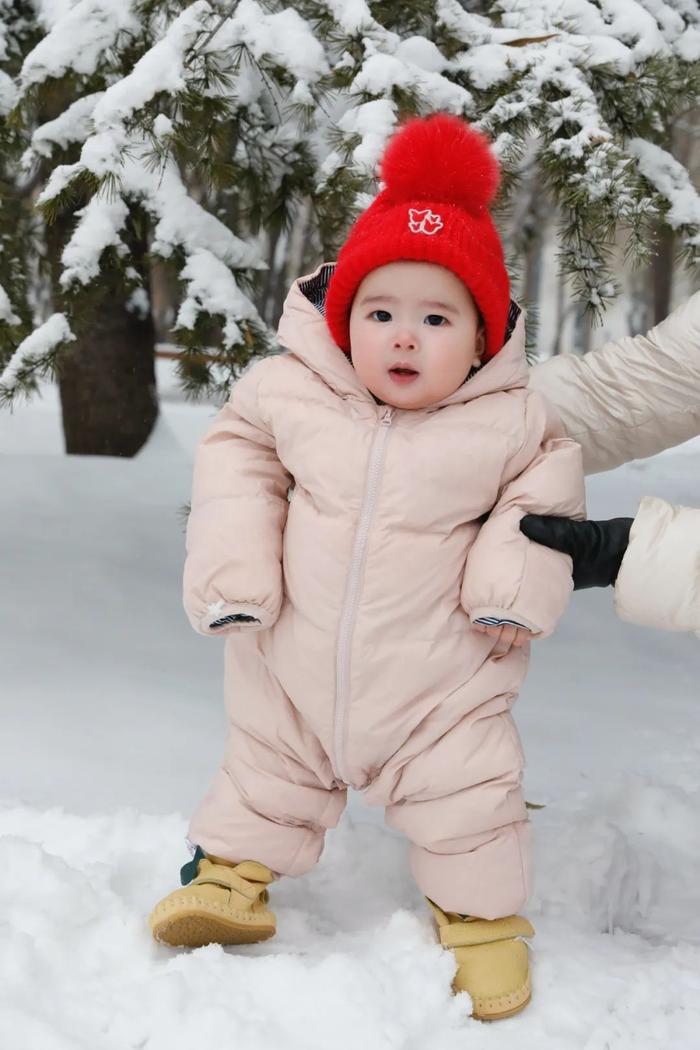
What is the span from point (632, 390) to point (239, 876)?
4.45 ft

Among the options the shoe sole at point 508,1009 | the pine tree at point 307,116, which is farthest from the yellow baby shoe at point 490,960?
the pine tree at point 307,116

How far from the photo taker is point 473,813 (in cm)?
201

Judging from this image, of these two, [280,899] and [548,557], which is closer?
[548,557]

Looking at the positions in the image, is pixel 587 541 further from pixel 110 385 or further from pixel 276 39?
pixel 110 385

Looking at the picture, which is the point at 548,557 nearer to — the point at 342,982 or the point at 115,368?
the point at 342,982

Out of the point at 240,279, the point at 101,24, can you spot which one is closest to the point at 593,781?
the point at 240,279

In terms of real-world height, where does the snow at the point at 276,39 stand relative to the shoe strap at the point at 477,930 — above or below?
above

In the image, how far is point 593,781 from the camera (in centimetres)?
280

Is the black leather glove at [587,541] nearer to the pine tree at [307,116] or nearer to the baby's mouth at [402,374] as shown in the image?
the baby's mouth at [402,374]

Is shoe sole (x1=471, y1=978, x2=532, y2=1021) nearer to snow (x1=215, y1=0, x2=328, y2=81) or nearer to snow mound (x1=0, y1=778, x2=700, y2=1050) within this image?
snow mound (x1=0, y1=778, x2=700, y2=1050)

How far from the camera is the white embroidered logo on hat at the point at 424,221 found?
193cm

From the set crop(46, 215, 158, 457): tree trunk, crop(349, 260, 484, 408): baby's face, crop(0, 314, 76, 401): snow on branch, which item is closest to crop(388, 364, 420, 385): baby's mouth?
crop(349, 260, 484, 408): baby's face

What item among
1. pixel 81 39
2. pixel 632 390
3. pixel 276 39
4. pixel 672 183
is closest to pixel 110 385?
pixel 81 39

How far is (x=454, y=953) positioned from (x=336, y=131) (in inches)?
72.5
